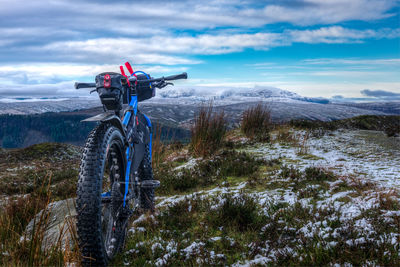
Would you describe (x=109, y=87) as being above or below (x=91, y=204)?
above

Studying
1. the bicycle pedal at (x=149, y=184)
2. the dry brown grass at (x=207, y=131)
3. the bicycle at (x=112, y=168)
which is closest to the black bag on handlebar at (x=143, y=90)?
the bicycle at (x=112, y=168)

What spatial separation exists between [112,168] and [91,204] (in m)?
0.90

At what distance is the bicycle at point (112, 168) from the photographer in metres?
2.42

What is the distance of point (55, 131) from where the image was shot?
160m

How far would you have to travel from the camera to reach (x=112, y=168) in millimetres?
3266

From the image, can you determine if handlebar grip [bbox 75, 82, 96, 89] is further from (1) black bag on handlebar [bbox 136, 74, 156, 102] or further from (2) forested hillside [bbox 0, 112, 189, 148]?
(2) forested hillside [bbox 0, 112, 189, 148]

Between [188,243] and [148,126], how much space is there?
2.14 meters

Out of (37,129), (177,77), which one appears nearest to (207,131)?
(177,77)

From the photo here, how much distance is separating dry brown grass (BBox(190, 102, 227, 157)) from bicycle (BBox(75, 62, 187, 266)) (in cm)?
390

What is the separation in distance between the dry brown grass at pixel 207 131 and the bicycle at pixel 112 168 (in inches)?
153

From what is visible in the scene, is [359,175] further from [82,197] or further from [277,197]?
[82,197]

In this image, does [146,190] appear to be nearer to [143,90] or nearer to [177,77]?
[143,90]

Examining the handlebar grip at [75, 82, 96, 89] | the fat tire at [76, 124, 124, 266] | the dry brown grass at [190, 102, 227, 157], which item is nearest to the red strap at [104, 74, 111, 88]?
the fat tire at [76, 124, 124, 266]

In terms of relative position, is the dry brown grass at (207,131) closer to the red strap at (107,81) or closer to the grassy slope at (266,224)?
the grassy slope at (266,224)
